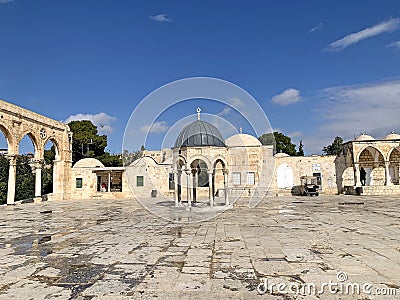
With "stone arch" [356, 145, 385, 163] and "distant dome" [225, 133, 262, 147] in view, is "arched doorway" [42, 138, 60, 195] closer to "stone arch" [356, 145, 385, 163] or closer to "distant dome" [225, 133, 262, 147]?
"distant dome" [225, 133, 262, 147]

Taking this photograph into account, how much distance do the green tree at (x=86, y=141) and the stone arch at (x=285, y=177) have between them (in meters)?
24.9

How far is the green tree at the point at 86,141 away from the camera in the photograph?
42.6 metres

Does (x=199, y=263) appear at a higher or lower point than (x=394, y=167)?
lower

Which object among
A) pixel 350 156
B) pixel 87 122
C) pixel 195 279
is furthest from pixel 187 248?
pixel 87 122

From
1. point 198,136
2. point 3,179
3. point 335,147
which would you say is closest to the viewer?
point 198,136

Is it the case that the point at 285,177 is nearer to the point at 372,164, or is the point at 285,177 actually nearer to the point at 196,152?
the point at 372,164

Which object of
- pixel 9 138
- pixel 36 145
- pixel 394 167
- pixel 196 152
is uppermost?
pixel 9 138

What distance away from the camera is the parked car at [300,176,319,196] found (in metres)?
28.7

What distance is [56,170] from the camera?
1064 inches

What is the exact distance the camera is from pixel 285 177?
31078 millimetres

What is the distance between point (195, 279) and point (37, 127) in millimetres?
23189

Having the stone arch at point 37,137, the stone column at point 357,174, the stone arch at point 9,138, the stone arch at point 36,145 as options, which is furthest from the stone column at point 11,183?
the stone column at point 357,174

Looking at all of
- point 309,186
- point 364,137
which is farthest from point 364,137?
point 309,186

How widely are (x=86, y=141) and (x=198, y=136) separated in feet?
102
